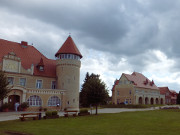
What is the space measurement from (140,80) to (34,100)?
42720 mm

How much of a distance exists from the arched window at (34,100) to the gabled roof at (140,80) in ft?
117

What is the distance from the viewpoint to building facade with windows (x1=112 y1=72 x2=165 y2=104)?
6120 centimetres

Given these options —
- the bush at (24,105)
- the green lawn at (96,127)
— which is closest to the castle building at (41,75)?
the bush at (24,105)

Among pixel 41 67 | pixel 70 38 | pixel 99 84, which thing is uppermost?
pixel 70 38

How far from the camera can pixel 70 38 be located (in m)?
42.0

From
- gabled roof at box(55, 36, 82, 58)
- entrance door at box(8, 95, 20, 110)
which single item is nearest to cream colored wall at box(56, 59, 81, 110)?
gabled roof at box(55, 36, 82, 58)

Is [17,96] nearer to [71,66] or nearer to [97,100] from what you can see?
[71,66]

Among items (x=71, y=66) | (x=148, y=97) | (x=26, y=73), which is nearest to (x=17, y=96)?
(x=26, y=73)

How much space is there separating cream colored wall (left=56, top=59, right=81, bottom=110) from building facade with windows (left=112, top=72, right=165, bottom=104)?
27637 mm

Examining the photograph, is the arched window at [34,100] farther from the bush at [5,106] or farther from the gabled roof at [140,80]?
the gabled roof at [140,80]

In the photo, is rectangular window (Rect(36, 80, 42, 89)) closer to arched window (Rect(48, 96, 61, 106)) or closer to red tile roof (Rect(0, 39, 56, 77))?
red tile roof (Rect(0, 39, 56, 77))

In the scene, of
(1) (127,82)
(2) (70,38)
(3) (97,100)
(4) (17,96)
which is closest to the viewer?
(3) (97,100)

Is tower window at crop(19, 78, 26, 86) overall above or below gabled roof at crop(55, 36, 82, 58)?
below

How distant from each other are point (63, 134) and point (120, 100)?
55.1m
